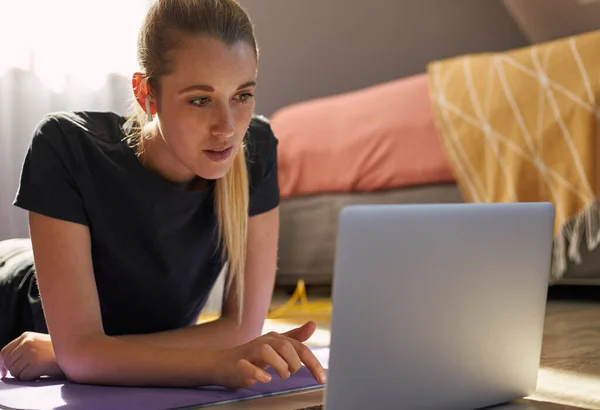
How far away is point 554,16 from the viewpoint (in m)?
3.60

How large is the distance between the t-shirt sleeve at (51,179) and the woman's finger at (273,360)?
1.24 feet

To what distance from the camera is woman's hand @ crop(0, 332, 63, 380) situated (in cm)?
123

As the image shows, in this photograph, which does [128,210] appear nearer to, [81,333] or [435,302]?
[81,333]

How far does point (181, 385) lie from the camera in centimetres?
111

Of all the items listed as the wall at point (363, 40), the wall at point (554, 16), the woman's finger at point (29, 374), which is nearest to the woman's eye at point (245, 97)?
the woman's finger at point (29, 374)

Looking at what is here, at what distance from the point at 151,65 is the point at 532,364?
0.63 m

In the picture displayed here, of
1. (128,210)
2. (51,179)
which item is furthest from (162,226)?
(51,179)

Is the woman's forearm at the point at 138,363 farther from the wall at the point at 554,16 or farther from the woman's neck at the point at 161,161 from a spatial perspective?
the wall at the point at 554,16

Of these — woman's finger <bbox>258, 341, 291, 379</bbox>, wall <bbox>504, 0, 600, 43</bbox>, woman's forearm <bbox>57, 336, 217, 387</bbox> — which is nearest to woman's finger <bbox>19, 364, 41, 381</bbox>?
woman's forearm <bbox>57, 336, 217, 387</bbox>

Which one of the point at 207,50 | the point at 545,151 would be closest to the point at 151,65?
the point at 207,50

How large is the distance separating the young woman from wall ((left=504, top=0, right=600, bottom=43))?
2.50 m

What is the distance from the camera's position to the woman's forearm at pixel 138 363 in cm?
108

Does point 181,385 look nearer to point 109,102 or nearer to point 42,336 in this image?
point 42,336

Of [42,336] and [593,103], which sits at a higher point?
[593,103]
